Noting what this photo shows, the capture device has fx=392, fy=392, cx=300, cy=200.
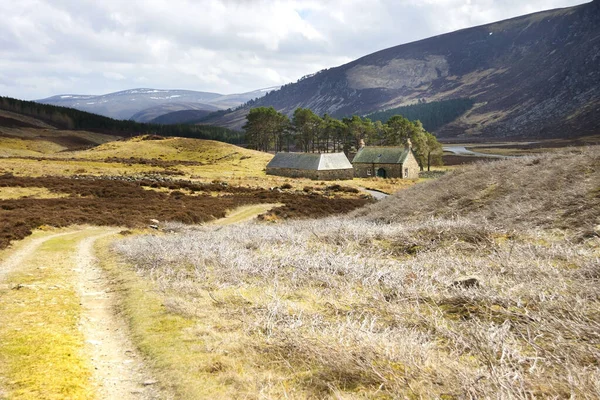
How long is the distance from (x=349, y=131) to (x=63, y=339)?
113850 mm

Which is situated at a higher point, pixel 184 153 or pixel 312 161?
pixel 184 153

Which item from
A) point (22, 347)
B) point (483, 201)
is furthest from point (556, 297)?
point (483, 201)

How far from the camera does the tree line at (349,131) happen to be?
346 feet

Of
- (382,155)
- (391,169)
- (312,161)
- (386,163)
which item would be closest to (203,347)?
(312,161)

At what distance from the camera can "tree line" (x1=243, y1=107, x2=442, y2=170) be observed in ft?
346

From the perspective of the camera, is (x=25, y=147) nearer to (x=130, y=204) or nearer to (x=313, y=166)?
(x=313, y=166)

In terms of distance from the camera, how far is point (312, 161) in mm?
87250

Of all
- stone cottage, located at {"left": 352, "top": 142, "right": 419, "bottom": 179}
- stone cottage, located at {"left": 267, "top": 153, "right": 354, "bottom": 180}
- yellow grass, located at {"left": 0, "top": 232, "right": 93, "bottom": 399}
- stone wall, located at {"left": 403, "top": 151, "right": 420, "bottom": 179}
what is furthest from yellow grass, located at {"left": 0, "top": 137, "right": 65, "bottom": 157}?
yellow grass, located at {"left": 0, "top": 232, "right": 93, "bottom": 399}

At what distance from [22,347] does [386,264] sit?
355 inches

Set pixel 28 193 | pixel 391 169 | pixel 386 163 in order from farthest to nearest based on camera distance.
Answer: pixel 386 163
pixel 391 169
pixel 28 193

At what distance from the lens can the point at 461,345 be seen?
6117mm

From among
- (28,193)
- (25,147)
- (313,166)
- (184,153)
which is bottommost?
(28,193)

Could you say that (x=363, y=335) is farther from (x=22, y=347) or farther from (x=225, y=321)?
(x=22, y=347)

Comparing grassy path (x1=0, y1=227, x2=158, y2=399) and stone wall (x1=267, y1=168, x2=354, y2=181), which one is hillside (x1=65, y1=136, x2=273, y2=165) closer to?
stone wall (x1=267, y1=168, x2=354, y2=181)
